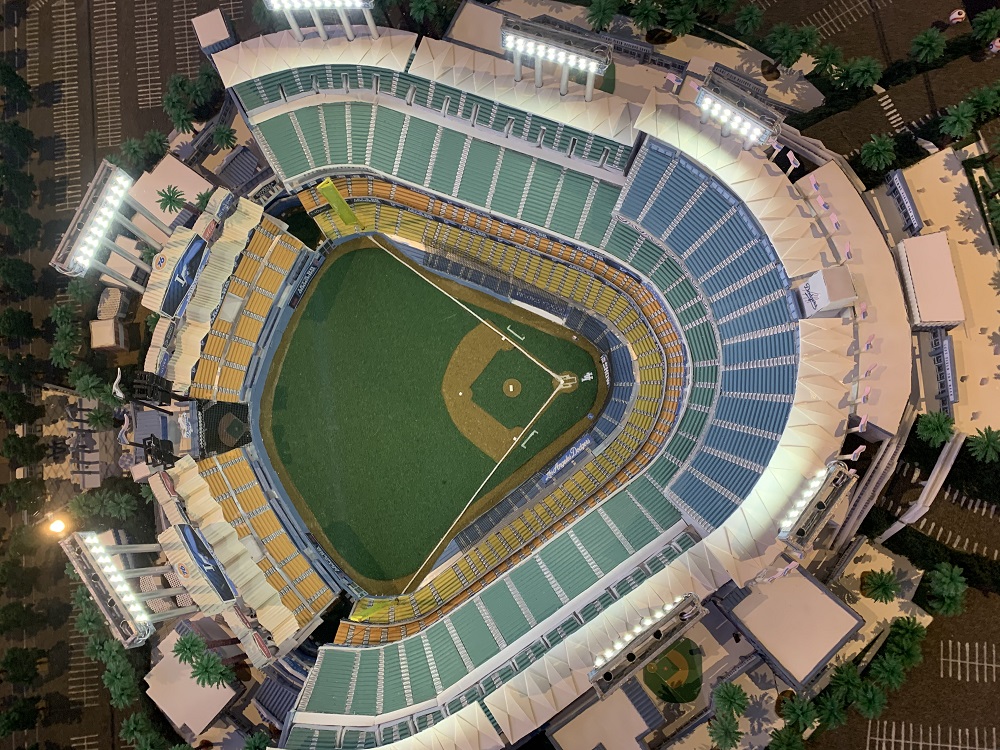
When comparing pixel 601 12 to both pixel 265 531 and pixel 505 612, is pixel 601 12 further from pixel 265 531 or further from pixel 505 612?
pixel 265 531

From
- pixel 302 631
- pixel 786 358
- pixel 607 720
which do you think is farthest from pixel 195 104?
pixel 607 720

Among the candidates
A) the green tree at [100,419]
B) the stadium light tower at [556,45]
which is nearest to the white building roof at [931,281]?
the stadium light tower at [556,45]

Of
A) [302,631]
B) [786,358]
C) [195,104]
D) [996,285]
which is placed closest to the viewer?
[786,358]

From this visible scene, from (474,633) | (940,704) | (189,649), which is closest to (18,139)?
(189,649)

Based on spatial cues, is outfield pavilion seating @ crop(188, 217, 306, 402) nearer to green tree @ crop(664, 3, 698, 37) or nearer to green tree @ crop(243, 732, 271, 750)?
green tree @ crop(243, 732, 271, 750)

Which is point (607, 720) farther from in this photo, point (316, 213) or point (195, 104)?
point (195, 104)

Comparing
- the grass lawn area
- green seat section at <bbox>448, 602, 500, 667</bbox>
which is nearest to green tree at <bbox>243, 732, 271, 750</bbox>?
green seat section at <bbox>448, 602, 500, 667</bbox>

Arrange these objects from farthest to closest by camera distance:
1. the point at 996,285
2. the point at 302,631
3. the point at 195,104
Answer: the point at 195,104 → the point at 302,631 → the point at 996,285
